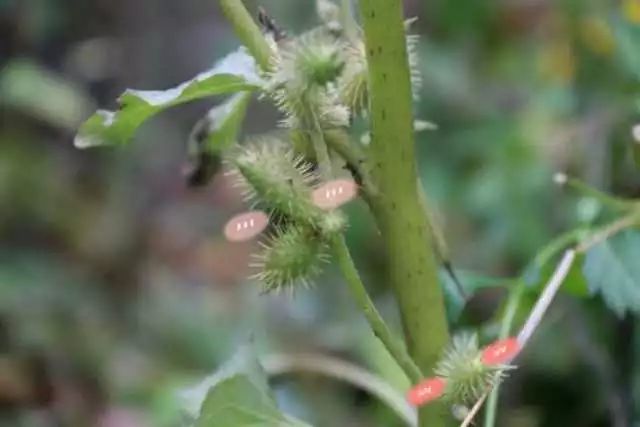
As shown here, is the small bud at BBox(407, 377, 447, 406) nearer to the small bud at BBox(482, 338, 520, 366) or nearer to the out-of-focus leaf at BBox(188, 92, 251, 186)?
the small bud at BBox(482, 338, 520, 366)

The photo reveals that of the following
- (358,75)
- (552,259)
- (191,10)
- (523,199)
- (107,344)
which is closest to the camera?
(358,75)

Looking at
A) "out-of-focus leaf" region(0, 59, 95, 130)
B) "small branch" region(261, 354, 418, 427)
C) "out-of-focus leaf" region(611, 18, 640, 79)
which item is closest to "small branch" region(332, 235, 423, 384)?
"small branch" region(261, 354, 418, 427)

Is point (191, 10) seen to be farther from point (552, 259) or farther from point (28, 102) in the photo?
point (552, 259)

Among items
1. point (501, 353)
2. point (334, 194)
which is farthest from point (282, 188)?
point (501, 353)

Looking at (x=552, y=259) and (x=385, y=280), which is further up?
(x=552, y=259)

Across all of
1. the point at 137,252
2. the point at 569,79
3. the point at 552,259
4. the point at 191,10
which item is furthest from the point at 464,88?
the point at 552,259

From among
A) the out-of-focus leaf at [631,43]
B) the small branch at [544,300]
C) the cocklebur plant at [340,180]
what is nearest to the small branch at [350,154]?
the cocklebur plant at [340,180]
